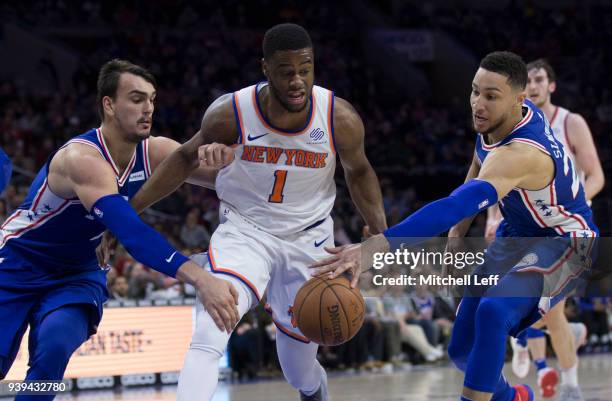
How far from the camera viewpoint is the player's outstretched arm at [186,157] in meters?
4.80

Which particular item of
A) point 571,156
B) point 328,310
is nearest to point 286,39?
point 328,310

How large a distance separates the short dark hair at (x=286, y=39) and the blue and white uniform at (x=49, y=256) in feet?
3.40

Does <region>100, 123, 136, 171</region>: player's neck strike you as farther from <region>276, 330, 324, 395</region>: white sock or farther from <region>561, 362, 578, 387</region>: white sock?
<region>561, 362, 578, 387</region>: white sock

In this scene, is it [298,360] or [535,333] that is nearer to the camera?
[298,360]

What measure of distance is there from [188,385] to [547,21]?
72.8 feet

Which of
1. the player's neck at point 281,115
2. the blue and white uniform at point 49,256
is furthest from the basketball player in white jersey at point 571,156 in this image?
the blue and white uniform at point 49,256

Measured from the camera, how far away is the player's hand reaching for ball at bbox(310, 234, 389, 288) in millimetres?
4234

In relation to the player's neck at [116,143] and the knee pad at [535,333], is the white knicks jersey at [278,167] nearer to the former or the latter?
the player's neck at [116,143]

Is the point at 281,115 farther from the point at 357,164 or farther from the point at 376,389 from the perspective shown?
the point at 376,389

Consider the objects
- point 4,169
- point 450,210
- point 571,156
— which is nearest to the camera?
point 450,210

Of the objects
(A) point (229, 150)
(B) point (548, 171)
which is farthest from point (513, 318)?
(A) point (229, 150)

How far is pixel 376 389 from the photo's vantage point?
8477 mm

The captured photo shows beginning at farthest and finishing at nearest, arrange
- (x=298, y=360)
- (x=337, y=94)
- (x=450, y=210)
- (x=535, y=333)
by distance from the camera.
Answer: (x=337, y=94) < (x=535, y=333) < (x=298, y=360) < (x=450, y=210)

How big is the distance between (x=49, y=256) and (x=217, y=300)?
117 cm
